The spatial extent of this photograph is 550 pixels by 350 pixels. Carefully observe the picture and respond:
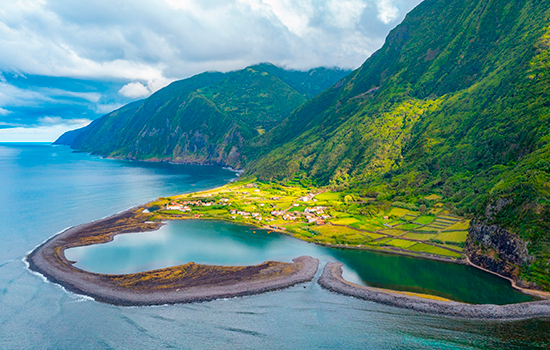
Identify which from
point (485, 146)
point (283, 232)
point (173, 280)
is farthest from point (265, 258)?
point (485, 146)

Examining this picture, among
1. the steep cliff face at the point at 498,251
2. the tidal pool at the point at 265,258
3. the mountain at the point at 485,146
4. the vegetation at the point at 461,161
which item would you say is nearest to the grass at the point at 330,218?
the vegetation at the point at 461,161

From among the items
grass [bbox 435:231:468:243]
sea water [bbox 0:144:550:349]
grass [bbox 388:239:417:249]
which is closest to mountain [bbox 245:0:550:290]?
grass [bbox 435:231:468:243]

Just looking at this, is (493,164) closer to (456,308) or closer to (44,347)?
(456,308)

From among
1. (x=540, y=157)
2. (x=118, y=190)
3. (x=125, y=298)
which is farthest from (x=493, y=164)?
(x=118, y=190)

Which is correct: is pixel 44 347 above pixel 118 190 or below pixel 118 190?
below

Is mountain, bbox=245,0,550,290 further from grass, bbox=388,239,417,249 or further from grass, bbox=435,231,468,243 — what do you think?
grass, bbox=388,239,417,249
